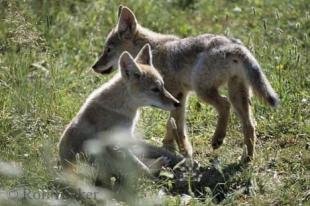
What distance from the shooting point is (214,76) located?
6277 mm

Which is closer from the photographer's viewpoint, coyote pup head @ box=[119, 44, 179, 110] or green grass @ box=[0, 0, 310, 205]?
green grass @ box=[0, 0, 310, 205]

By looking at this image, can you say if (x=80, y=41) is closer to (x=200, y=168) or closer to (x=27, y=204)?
(x=200, y=168)

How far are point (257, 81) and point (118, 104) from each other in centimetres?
109

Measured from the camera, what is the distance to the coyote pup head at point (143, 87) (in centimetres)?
610

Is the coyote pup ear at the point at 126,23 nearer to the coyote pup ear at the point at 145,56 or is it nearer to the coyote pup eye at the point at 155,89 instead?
the coyote pup ear at the point at 145,56

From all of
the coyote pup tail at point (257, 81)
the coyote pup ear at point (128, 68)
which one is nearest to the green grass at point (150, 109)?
the coyote pup tail at point (257, 81)

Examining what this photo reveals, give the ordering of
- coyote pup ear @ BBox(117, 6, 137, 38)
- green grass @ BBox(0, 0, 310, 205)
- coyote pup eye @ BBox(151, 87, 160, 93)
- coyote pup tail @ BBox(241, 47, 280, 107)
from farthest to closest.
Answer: coyote pup ear @ BBox(117, 6, 137, 38)
coyote pup eye @ BBox(151, 87, 160, 93)
coyote pup tail @ BBox(241, 47, 280, 107)
green grass @ BBox(0, 0, 310, 205)

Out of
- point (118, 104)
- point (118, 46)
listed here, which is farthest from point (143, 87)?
point (118, 46)

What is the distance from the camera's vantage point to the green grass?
579 cm

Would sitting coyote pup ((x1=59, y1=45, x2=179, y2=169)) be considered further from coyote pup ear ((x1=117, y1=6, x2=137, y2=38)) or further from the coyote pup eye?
coyote pup ear ((x1=117, y1=6, x2=137, y2=38))

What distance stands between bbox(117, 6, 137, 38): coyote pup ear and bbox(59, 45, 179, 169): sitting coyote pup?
1.10 meters

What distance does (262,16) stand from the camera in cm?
990

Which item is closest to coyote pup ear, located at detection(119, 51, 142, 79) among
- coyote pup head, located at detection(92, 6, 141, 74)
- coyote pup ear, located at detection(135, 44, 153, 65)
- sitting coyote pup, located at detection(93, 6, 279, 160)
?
coyote pup ear, located at detection(135, 44, 153, 65)

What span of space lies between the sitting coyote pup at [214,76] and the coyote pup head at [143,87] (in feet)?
1.21
